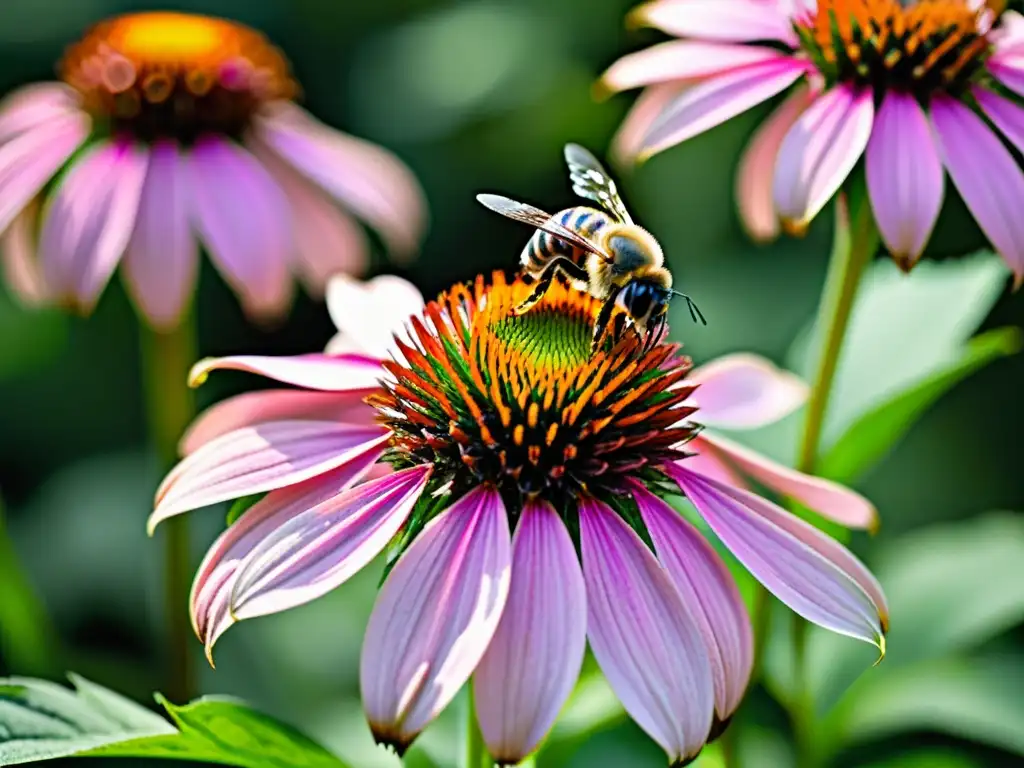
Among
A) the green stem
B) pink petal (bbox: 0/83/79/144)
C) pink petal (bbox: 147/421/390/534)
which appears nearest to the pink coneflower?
pink petal (bbox: 147/421/390/534)

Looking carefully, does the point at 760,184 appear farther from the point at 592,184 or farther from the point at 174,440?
the point at 174,440

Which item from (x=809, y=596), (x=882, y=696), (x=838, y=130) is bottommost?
(x=882, y=696)

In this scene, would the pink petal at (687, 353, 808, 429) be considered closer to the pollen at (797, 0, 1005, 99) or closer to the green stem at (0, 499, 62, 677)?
the pollen at (797, 0, 1005, 99)

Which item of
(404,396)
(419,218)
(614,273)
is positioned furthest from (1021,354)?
(404,396)

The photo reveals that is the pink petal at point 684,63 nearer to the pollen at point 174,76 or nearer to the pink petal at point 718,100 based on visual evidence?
the pink petal at point 718,100

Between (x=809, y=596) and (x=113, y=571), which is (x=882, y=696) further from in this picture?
(x=113, y=571)

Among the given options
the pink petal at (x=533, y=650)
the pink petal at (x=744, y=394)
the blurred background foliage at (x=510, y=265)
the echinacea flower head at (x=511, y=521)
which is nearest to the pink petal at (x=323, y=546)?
the echinacea flower head at (x=511, y=521)

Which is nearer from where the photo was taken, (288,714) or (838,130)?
(838,130)
